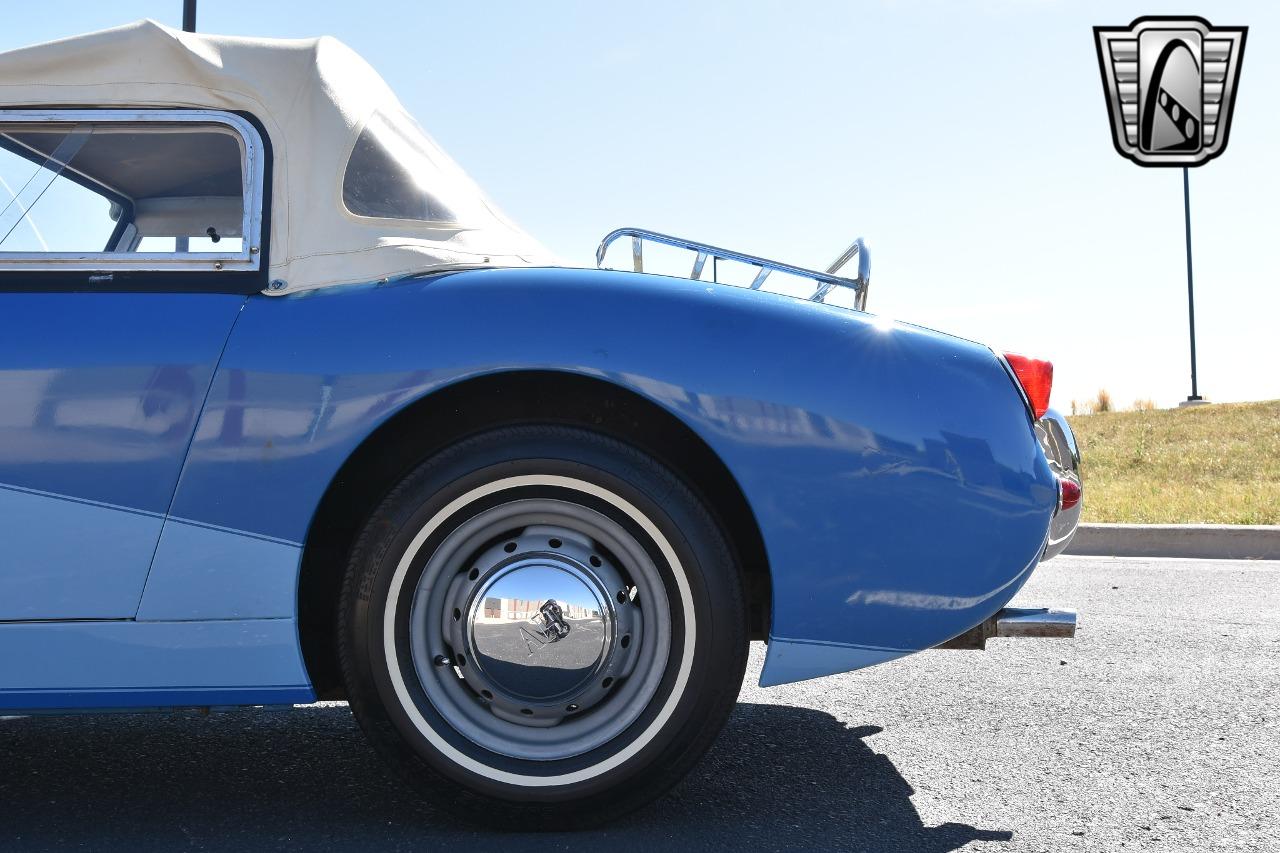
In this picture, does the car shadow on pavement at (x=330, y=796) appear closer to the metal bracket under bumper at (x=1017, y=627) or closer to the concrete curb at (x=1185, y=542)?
the metal bracket under bumper at (x=1017, y=627)

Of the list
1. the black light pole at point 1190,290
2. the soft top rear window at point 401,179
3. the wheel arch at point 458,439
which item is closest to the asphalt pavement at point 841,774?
the wheel arch at point 458,439

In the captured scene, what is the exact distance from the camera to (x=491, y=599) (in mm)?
2396

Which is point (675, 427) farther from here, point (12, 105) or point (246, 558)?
point (12, 105)

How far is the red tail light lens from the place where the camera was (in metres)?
2.62

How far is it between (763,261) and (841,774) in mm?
1632

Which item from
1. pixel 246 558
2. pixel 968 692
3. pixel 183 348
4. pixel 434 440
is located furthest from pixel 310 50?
pixel 968 692

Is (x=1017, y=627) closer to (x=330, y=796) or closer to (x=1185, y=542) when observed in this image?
(x=330, y=796)

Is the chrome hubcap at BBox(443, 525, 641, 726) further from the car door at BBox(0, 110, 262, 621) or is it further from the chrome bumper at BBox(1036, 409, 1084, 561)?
the chrome bumper at BBox(1036, 409, 1084, 561)

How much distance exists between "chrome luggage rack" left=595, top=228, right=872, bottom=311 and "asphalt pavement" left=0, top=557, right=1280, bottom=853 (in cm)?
124

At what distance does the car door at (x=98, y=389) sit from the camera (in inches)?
92.7

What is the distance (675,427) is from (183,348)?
40.8 inches

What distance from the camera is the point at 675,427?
2.49 metres

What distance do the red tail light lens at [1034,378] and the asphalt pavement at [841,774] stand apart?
35.6 inches

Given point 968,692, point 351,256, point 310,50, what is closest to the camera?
point 351,256
